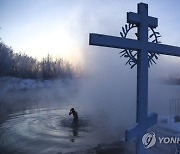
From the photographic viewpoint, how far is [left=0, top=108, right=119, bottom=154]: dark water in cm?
958

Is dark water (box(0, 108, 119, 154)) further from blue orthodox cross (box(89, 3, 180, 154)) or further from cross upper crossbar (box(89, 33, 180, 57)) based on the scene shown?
cross upper crossbar (box(89, 33, 180, 57))

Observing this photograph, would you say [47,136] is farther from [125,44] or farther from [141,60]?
[125,44]

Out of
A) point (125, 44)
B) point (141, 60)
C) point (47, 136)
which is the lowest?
point (47, 136)

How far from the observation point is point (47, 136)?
37.3 ft

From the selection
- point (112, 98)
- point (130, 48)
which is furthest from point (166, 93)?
point (130, 48)

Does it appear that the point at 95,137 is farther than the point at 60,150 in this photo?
Yes

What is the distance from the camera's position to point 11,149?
30.9 ft

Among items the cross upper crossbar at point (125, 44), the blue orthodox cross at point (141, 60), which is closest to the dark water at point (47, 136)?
the blue orthodox cross at point (141, 60)

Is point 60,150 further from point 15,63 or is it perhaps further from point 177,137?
point 15,63

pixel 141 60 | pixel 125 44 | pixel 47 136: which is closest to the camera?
pixel 125 44

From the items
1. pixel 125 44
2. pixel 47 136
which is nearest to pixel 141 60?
pixel 125 44

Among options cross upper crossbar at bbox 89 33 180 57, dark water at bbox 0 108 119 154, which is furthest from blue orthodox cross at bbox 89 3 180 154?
dark water at bbox 0 108 119 154

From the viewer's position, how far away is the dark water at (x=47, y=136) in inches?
377

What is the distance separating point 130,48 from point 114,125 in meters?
9.65
